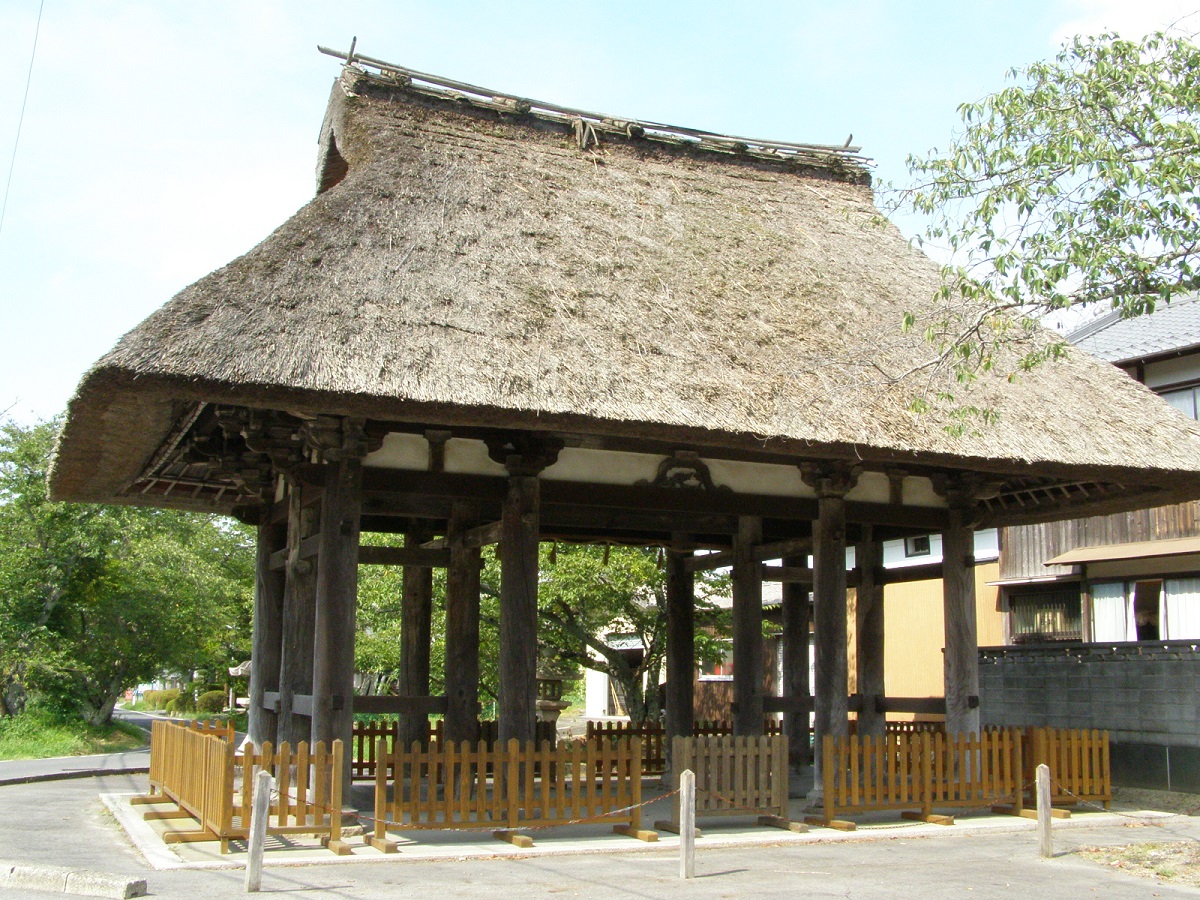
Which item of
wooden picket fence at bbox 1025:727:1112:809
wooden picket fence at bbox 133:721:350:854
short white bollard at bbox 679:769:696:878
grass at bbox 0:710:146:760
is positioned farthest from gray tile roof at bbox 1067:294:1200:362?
grass at bbox 0:710:146:760

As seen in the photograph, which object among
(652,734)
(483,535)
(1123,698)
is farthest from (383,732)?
(1123,698)

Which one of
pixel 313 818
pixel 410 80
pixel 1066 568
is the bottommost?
pixel 313 818

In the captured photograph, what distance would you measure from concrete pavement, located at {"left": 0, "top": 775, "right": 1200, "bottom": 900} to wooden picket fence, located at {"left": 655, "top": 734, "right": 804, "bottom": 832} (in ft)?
0.98

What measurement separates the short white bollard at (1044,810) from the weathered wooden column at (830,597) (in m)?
2.36

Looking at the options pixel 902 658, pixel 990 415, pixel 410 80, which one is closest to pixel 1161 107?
pixel 990 415

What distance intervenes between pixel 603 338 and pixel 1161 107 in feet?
15.5

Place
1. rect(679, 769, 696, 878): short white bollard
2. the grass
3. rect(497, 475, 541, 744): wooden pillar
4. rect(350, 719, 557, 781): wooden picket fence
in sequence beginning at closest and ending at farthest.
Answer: rect(679, 769, 696, 878): short white bollard → rect(497, 475, 541, 744): wooden pillar → rect(350, 719, 557, 781): wooden picket fence → the grass

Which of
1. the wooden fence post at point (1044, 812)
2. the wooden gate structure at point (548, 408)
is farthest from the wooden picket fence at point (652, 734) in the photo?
the wooden fence post at point (1044, 812)

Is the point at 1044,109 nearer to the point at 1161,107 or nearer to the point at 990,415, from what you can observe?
the point at 1161,107

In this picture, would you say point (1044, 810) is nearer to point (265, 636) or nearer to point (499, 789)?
point (499, 789)

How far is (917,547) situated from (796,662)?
9.01 metres

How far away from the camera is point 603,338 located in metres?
10.0

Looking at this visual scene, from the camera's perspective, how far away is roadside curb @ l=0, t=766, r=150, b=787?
16.1 meters

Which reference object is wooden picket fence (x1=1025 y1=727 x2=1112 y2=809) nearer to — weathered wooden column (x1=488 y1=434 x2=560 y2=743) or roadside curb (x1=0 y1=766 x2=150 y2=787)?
weathered wooden column (x1=488 y1=434 x2=560 y2=743)
